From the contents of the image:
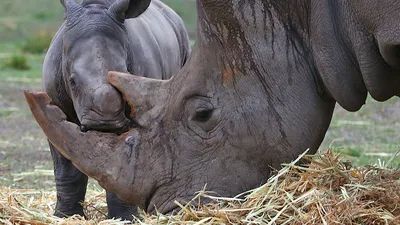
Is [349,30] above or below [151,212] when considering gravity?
above

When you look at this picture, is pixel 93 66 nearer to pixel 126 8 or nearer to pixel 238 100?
pixel 126 8

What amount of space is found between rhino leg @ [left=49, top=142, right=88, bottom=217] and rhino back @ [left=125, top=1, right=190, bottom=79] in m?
0.72

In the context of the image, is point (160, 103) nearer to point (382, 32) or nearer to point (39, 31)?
point (382, 32)

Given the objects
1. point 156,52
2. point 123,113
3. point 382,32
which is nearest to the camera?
point 382,32

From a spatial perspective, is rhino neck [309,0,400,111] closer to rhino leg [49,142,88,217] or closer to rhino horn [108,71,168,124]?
rhino horn [108,71,168,124]

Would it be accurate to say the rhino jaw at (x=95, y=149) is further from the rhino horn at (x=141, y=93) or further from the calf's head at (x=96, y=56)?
the calf's head at (x=96, y=56)

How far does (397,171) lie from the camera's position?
3.92 meters

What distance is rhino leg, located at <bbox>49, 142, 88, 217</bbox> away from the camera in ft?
18.0

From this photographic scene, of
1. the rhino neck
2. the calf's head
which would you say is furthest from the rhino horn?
the rhino neck

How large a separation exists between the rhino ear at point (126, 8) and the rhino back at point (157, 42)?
29cm

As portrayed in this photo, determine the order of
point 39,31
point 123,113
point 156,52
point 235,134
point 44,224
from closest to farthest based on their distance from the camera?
point 235,134, point 44,224, point 123,113, point 156,52, point 39,31

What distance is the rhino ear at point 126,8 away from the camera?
211 inches

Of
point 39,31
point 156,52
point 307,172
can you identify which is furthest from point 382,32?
point 39,31

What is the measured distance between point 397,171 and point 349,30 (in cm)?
77
